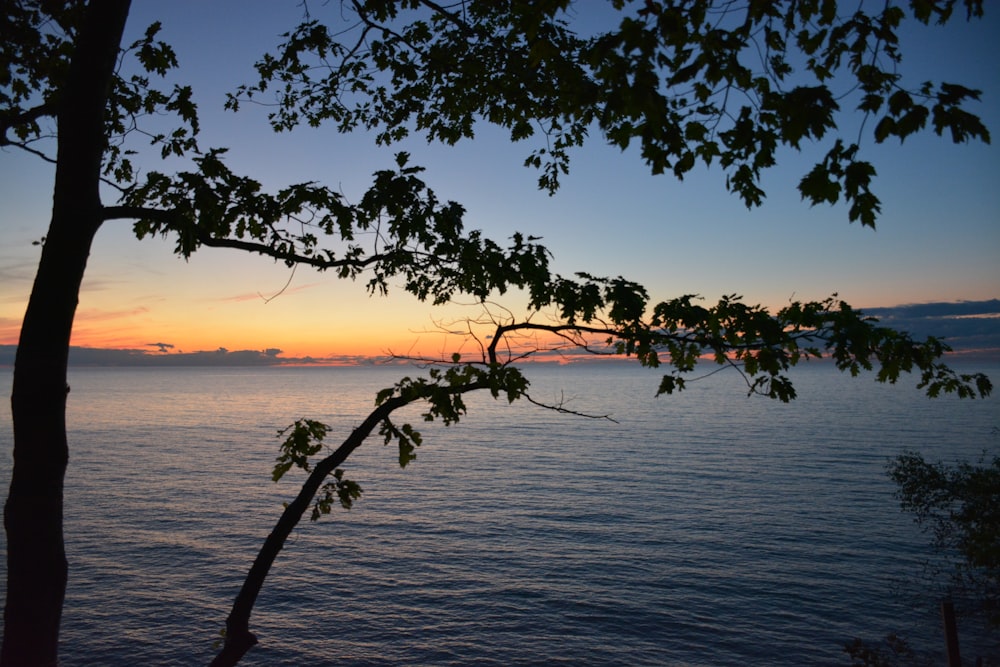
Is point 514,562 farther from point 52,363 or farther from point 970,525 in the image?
point 52,363

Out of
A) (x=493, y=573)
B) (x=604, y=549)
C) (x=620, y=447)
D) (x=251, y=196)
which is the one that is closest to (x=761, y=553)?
(x=604, y=549)

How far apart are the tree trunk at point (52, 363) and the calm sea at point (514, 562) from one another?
21.2 m

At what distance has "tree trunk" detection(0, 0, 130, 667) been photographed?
6.03 metres

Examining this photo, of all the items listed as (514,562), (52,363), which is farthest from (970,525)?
(52,363)

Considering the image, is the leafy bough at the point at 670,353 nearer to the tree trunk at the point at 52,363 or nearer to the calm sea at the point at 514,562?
the tree trunk at the point at 52,363

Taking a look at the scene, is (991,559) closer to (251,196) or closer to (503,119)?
(503,119)

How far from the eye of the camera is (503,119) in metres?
8.78

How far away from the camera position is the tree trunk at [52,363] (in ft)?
19.8

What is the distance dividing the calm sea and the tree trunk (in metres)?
21.2

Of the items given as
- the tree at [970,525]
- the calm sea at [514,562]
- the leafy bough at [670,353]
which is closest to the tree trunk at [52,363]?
the leafy bough at [670,353]

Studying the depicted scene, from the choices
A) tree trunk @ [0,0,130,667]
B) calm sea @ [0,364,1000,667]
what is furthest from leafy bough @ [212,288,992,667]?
calm sea @ [0,364,1000,667]

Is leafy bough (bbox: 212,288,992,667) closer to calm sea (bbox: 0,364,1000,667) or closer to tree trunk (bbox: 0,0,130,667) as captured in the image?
tree trunk (bbox: 0,0,130,667)

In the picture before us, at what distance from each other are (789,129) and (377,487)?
57292 mm

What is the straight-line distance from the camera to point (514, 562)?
3541cm
